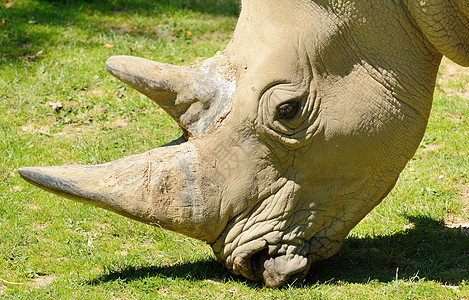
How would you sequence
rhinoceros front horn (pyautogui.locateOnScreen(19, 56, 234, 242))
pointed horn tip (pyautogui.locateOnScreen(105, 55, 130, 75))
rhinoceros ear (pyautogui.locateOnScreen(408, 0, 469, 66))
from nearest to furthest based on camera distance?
1. rhinoceros ear (pyautogui.locateOnScreen(408, 0, 469, 66))
2. rhinoceros front horn (pyautogui.locateOnScreen(19, 56, 234, 242))
3. pointed horn tip (pyautogui.locateOnScreen(105, 55, 130, 75))

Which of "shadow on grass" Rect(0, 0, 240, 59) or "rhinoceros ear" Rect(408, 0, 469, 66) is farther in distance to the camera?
"shadow on grass" Rect(0, 0, 240, 59)

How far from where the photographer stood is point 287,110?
4.05m

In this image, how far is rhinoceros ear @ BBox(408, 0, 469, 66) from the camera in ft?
13.0

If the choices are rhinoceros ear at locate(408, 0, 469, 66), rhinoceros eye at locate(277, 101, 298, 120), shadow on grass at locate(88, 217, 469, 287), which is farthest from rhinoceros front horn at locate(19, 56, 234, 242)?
rhinoceros ear at locate(408, 0, 469, 66)

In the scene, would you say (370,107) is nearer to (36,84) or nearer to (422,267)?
(422,267)

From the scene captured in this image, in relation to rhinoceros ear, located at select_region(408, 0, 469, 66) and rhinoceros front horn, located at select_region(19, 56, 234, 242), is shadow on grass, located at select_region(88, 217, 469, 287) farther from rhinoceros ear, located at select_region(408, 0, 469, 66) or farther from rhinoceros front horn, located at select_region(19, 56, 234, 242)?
rhinoceros ear, located at select_region(408, 0, 469, 66)

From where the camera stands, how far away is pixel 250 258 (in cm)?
430

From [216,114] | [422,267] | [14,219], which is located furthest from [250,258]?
[14,219]

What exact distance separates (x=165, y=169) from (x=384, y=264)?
1.92 m

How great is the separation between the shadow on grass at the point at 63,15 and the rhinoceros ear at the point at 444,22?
20.5 ft

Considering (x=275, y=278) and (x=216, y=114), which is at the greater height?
(x=216, y=114)

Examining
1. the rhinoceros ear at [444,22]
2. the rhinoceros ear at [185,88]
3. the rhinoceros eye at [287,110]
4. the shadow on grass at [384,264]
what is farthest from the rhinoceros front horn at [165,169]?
the rhinoceros ear at [444,22]

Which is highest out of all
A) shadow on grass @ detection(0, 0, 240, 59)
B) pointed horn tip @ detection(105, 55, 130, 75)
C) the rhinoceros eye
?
the rhinoceros eye

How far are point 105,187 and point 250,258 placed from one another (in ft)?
3.29
